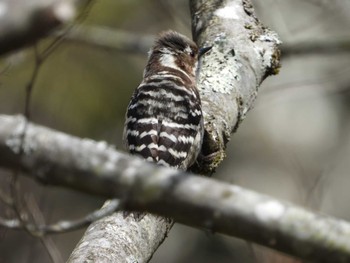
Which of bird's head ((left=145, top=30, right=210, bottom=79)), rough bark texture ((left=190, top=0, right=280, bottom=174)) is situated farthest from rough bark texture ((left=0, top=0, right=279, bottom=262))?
bird's head ((left=145, top=30, right=210, bottom=79))

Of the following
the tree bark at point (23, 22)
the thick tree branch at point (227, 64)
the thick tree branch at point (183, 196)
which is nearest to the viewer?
the tree bark at point (23, 22)

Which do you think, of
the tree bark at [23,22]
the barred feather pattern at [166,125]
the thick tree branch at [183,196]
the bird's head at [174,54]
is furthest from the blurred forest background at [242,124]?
the tree bark at [23,22]

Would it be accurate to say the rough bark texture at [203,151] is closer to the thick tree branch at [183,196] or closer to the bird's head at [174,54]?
the thick tree branch at [183,196]

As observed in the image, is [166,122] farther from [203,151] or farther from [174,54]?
[174,54]

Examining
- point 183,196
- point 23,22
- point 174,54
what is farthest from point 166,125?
point 23,22

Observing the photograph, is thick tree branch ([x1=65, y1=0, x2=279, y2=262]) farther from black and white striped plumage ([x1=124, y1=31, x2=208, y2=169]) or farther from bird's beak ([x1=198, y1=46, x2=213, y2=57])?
black and white striped plumage ([x1=124, y1=31, x2=208, y2=169])

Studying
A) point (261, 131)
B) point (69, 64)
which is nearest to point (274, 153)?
point (261, 131)
